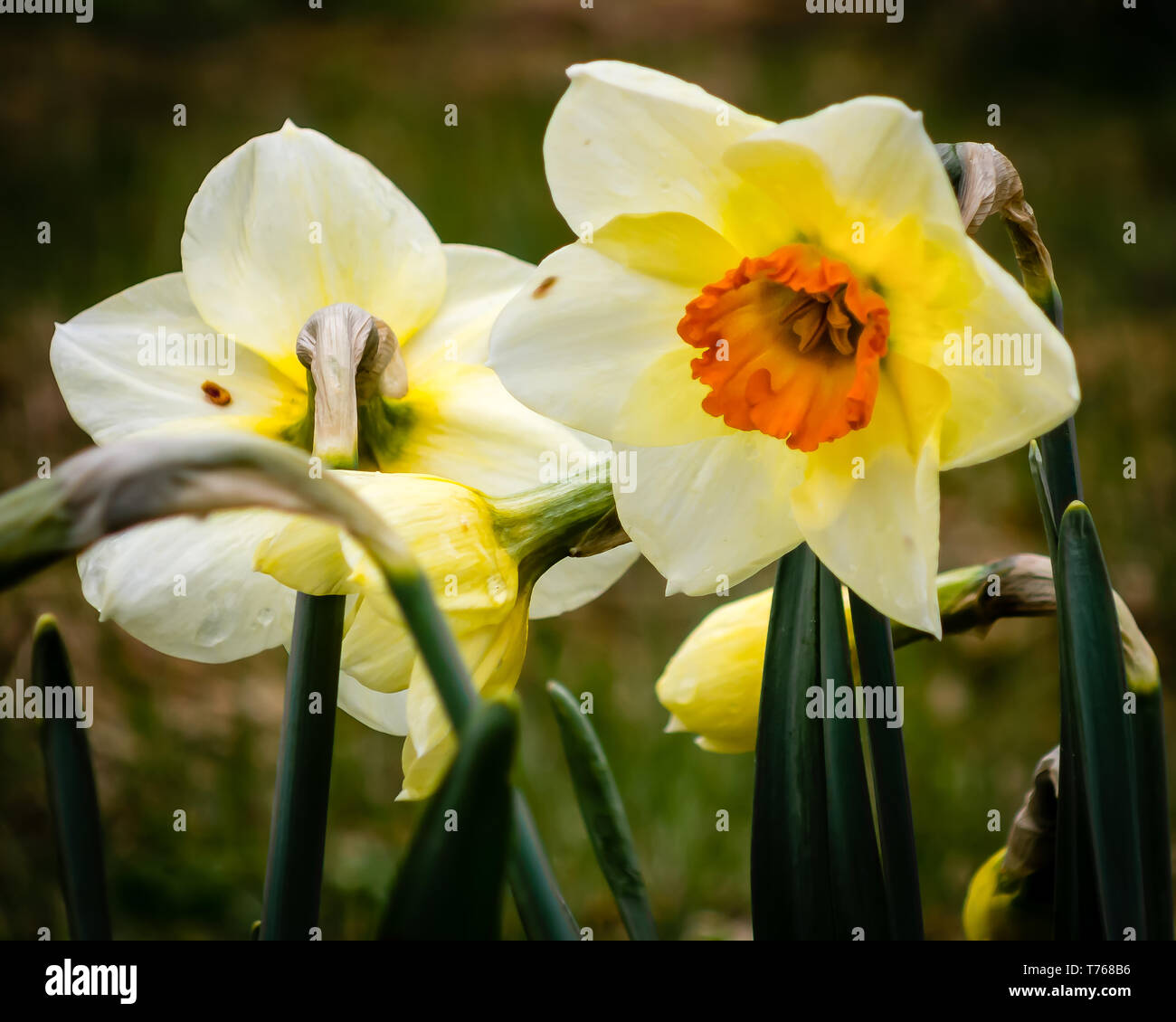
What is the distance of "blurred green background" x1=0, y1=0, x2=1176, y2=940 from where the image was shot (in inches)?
62.7

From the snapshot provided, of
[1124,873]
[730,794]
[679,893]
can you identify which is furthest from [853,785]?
[730,794]

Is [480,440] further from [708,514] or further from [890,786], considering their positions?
[890,786]

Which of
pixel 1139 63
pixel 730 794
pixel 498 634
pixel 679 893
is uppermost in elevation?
pixel 1139 63

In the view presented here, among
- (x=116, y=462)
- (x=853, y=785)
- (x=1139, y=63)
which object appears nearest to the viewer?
(x=116, y=462)

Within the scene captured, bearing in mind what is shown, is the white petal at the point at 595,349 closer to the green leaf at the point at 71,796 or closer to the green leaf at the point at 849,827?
the green leaf at the point at 849,827

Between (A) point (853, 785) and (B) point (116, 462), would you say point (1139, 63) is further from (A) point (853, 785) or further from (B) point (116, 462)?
(B) point (116, 462)

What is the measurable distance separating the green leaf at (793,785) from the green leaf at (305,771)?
0.68ft

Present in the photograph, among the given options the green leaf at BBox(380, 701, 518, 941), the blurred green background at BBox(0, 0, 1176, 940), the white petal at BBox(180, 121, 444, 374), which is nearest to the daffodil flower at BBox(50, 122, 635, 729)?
the white petal at BBox(180, 121, 444, 374)

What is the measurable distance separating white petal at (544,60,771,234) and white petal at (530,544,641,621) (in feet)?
0.65

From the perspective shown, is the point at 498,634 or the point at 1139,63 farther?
the point at 1139,63

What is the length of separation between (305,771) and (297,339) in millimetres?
253

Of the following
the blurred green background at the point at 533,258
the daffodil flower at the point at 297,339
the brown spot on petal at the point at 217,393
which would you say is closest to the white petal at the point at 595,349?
the daffodil flower at the point at 297,339

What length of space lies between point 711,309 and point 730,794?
1.30m
